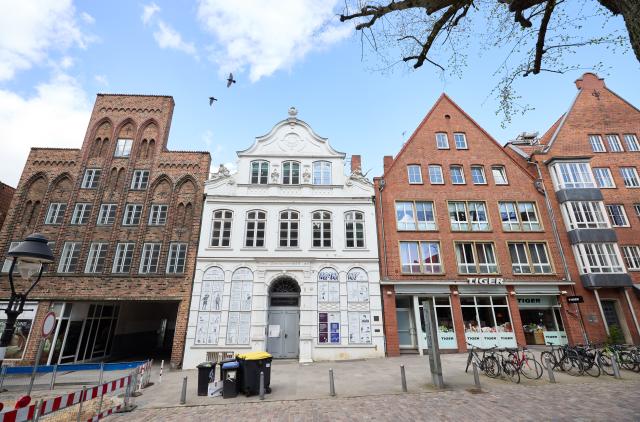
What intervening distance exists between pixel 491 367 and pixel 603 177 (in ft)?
61.5

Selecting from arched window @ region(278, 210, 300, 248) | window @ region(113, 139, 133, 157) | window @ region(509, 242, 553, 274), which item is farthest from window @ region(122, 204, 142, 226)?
window @ region(509, 242, 553, 274)

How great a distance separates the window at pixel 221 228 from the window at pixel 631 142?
28.7 meters

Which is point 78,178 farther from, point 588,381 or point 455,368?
point 588,381

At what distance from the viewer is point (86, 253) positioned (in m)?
16.7

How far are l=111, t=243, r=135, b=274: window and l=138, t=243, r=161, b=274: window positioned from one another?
0.72m

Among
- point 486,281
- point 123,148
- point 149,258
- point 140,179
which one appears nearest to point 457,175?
point 486,281

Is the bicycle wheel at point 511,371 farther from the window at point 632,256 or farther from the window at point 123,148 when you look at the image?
the window at point 123,148

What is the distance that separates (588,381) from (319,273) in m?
11.6

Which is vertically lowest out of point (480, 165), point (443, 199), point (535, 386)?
point (535, 386)

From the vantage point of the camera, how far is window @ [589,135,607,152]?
21.2 meters

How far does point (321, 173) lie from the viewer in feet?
62.5

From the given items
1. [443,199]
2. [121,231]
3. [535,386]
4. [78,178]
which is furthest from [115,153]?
[535,386]

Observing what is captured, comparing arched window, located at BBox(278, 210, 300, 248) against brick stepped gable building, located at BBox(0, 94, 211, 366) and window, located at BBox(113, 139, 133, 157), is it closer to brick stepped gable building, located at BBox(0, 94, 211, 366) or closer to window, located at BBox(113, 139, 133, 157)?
brick stepped gable building, located at BBox(0, 94, 211, 366)

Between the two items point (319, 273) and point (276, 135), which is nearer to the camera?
point (319, 273)
